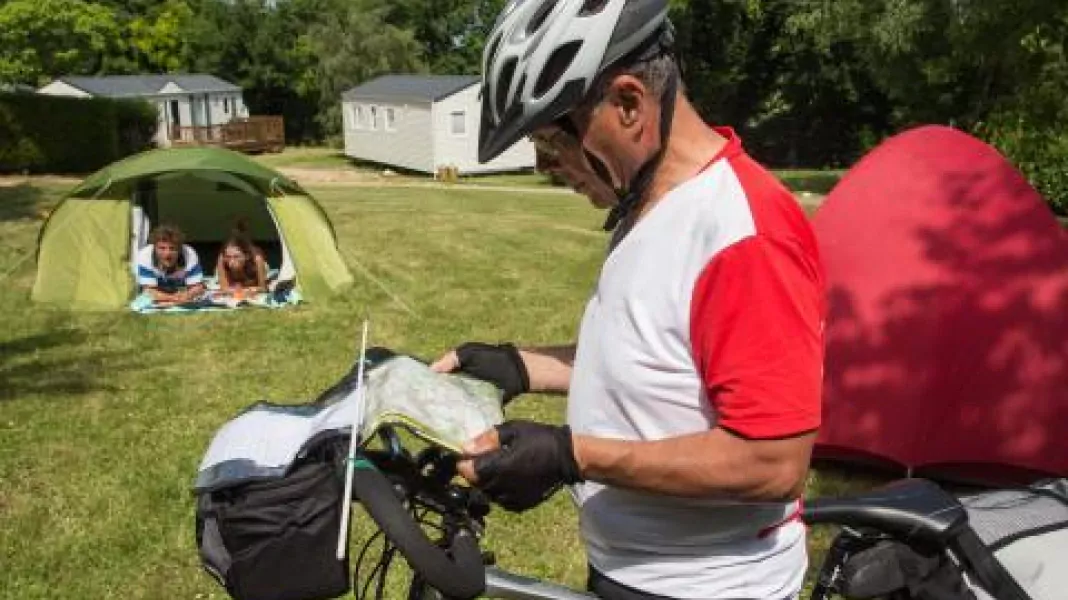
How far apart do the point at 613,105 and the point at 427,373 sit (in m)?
0.71

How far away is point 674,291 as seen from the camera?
184 centimetres

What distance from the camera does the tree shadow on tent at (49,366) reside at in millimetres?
8297

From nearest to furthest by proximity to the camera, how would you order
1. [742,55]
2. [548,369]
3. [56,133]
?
1. [548,369]
2. [56,133]
3. [742,55]

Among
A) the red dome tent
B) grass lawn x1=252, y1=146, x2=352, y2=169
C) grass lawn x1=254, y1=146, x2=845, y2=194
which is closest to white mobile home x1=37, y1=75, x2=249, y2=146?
grass lawn x1=252, y1=146, x2=352, y2=169

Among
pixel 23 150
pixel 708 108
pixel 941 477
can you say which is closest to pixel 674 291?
pixel 941 477

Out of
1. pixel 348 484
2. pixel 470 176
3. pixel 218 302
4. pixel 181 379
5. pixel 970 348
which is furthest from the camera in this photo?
pixel 470 176

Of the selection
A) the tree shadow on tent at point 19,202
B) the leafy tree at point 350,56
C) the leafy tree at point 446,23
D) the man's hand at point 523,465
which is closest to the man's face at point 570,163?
the man's hand at point 523,465

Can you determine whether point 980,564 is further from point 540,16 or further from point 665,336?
point 540,16

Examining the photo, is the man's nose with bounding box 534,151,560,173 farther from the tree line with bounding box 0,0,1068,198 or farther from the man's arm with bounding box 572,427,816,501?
the tree line with bounding box 0,0,1068,198

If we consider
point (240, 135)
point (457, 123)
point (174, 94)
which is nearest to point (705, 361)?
point (457, 123)

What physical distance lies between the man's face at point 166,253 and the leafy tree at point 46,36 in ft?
90.5

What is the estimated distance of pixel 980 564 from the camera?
2438 mm

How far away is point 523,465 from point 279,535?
21.6 inches

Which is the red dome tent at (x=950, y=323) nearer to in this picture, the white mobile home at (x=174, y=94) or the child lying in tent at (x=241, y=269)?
the child lying in tent at (x=241, y=269)
